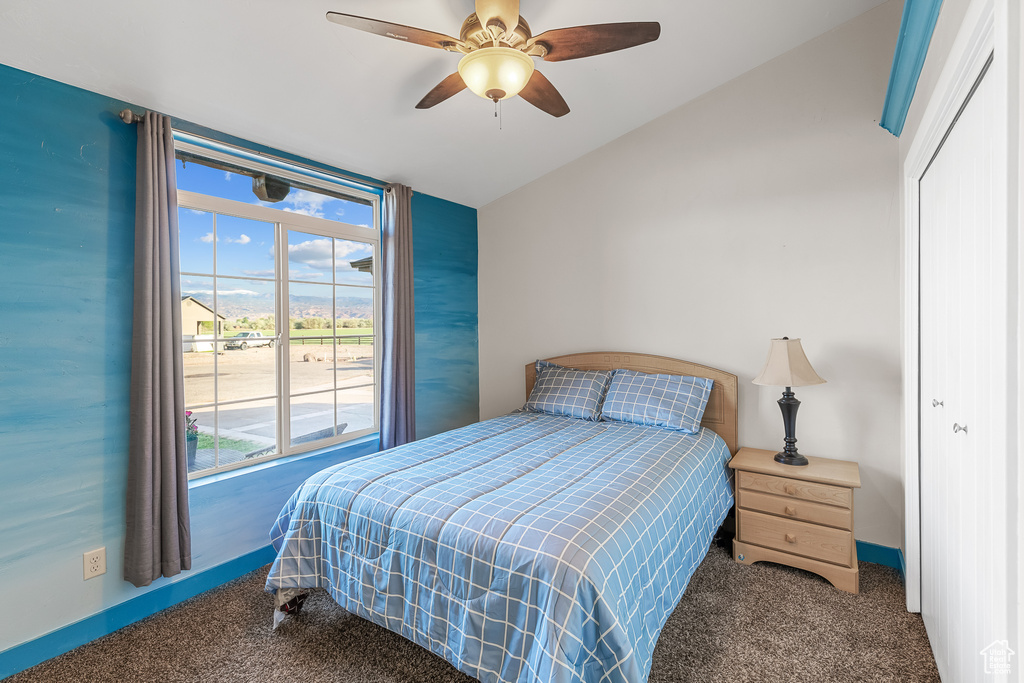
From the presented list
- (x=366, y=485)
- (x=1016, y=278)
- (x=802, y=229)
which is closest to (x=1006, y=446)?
(x=1016, y=278)

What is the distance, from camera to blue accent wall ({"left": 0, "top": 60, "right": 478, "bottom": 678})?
6.13 ft

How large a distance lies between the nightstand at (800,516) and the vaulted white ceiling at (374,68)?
228 centimetres

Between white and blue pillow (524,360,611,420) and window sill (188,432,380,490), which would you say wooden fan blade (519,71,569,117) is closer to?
white and blue pillow (524,360,611,420)

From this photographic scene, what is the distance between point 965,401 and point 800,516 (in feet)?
4.27

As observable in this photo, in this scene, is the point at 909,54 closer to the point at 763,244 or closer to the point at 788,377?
the point at 763,244

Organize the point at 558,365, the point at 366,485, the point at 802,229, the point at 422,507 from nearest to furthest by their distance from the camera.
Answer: the point at 422,507 < the point at 366,485 < the point at 802,229 < the point at 558,365

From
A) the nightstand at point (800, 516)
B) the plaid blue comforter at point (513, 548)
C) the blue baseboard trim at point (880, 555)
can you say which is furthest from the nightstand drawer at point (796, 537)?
the blue baseboard trim at point (880, 555)

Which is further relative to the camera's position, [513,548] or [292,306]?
[292,306]

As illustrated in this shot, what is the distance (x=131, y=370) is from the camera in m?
2.15

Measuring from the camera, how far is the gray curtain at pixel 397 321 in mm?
→ 3285

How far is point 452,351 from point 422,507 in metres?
2.26

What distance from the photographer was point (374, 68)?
2338 mm

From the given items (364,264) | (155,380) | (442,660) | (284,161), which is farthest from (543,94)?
(442,660)

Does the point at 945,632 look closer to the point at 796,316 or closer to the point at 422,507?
the point at 796,316
